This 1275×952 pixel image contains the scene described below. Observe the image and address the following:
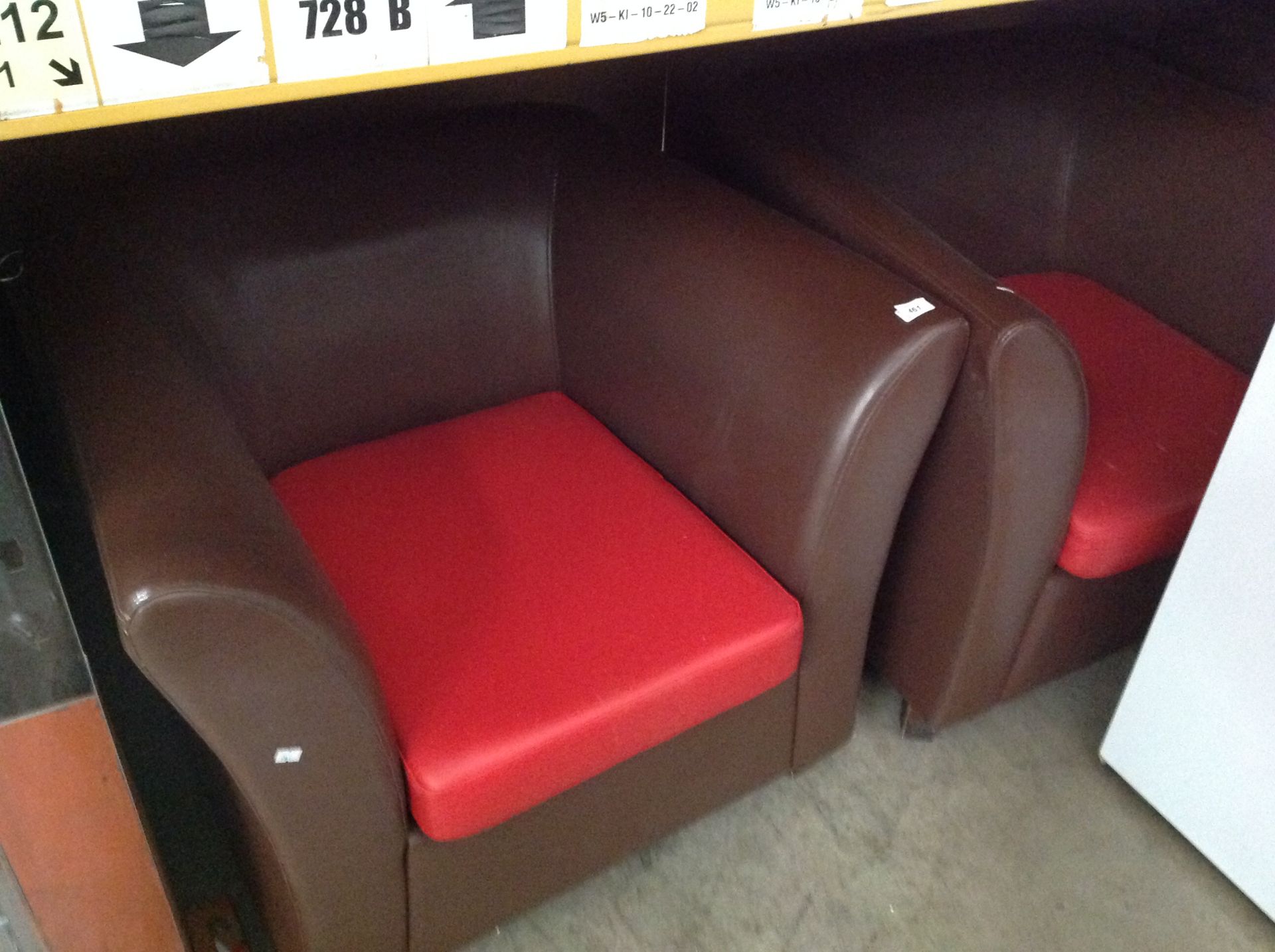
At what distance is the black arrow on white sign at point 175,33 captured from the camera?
61 cm

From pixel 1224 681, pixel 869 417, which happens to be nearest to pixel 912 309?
pixel 869 417

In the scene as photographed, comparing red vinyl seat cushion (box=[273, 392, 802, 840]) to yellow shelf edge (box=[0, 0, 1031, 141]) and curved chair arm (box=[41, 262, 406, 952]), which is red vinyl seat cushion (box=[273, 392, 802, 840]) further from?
yellow shelf edge (box=[0, 0, 1031, 141])

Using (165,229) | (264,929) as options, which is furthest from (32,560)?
(264,929)

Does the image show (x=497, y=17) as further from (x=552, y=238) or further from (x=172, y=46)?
(x=552, y=238)

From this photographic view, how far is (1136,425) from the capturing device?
4.40 feet

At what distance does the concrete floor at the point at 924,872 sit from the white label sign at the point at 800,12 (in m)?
0.93

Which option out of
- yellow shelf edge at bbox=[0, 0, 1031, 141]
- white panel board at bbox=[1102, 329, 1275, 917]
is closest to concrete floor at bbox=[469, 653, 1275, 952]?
white panel board at bbox=[1102, 329, 1275, 917]

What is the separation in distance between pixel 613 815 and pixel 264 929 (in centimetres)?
42

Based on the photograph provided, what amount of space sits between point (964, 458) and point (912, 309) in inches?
8.2

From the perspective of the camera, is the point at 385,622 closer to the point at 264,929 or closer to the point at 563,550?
the point at 563,550

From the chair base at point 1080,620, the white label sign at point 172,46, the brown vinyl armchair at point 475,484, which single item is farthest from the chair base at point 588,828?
the white label sign at point 172,46

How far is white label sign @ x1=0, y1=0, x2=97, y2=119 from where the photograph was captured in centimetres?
57

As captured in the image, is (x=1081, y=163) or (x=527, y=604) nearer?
(x=527, y=604)

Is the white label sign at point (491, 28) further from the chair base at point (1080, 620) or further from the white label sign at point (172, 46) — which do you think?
the chair base at point (1080, 620)
